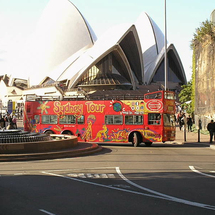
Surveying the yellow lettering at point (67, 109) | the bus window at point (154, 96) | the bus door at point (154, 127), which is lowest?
the bus door at point (154, 127)

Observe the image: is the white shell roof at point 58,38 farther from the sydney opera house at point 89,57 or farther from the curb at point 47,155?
the curb at point 47,155

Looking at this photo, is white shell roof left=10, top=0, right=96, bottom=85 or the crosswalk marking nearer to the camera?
the crosswalk marking

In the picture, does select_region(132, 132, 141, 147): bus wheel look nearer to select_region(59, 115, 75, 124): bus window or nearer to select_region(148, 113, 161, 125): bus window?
select_region(148, 113, 161, 125): bus window

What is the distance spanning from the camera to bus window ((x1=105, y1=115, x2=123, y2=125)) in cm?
2155

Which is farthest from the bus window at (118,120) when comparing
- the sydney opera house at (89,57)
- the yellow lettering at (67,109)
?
the sydney opera house at (89,57)

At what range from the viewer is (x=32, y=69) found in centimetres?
8269

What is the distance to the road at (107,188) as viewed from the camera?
633cm

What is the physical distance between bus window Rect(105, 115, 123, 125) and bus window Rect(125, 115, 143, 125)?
1.15ft

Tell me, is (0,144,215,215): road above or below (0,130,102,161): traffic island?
below

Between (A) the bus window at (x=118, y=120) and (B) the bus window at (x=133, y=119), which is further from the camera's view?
(A) the bus window at (x=118, y=120)

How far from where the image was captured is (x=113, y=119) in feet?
71.2

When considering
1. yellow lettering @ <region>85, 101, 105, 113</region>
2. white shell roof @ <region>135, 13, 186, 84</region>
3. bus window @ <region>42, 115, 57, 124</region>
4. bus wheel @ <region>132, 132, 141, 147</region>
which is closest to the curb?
bus wheel @ <region>132, 132, 141, 147</region>

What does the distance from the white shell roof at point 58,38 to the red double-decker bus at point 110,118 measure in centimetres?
5509

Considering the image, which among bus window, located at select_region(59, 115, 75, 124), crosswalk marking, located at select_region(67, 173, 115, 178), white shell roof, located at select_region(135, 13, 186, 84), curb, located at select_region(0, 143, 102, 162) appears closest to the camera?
crosswalk marking, located at select_region(67, 173, 115, 178)
